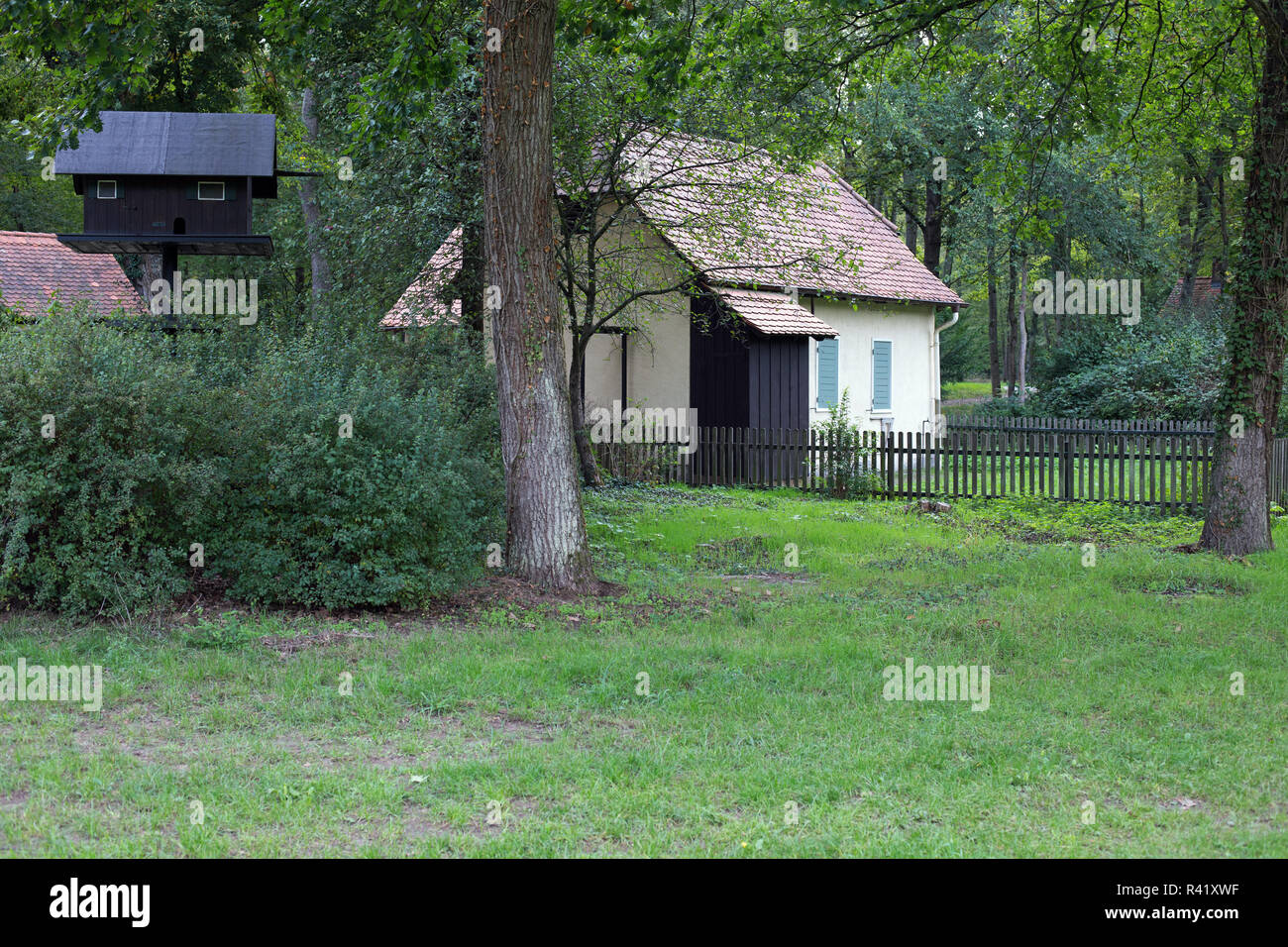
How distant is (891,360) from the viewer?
2708 centimetres

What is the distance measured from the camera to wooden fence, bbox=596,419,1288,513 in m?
17.2

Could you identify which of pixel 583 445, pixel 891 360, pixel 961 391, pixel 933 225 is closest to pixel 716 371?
pixel 583 445

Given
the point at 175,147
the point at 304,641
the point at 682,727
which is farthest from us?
the point at 175,147

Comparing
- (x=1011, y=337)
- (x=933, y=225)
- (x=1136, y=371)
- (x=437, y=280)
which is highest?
(x=933, y=225)

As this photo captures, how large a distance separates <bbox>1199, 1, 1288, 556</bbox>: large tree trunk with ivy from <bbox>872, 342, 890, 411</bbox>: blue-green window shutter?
13.5 m

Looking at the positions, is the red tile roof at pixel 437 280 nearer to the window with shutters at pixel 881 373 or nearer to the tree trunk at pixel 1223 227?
the window with shutters at pixel 881 373

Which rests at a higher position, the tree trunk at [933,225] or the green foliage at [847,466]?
the tree trunk at [933,225]

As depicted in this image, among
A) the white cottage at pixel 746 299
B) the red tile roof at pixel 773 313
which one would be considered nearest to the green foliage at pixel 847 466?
the white cottage at pixel 746 299

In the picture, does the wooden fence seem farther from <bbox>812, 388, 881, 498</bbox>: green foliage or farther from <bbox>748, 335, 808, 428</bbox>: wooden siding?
<bbox>748, 335, 808, 428</bbox>: wooden siding

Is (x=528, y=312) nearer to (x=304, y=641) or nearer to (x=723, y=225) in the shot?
(x=304, y=641)

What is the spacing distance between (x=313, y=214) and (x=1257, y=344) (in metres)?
21.7

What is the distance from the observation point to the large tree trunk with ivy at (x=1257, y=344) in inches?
492

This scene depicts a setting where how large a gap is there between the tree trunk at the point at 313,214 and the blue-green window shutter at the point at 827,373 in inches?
408

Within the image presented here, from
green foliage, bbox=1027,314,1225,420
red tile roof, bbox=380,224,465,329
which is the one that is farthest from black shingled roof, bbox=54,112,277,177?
green foliage, bbox=1027,314,1225,420
